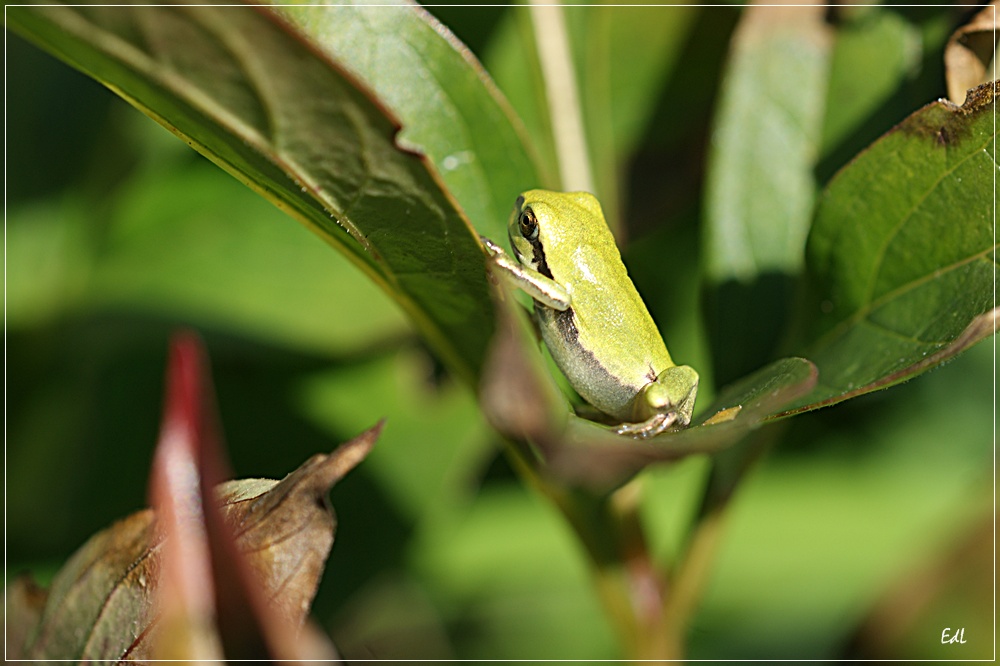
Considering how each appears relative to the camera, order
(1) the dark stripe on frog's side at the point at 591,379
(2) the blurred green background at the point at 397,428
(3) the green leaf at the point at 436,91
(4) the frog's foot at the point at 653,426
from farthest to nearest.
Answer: (2) the blurred green background at the point at 397,428, (1) the dark stripe on frog's side at the point at 591,379, (4) the frog's foot at the point at 653,426, (3) the green leaf at the point at 436,91

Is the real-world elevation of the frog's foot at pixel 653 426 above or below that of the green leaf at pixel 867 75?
below

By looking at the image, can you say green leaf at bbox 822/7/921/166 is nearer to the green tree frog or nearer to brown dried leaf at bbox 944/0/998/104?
brown dried leaf at bbox 944/0/998/104

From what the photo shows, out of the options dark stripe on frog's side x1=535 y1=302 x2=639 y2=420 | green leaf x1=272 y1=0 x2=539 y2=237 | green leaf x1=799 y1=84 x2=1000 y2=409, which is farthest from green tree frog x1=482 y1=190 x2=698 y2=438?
green leaf x1=799 y1=84 x2=1000 y2=409

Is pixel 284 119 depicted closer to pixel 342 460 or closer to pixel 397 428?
pixel 342 460

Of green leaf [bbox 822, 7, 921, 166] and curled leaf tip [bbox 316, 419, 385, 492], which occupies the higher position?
green leaf [bbox 822, 7, 921, 166]

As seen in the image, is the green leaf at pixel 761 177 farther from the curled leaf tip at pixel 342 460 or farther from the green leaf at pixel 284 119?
the curled leaf tip at pixel 342 460

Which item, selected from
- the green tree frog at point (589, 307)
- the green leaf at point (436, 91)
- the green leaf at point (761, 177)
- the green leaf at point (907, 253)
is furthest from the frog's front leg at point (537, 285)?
the green leaf at point (907, 253)
